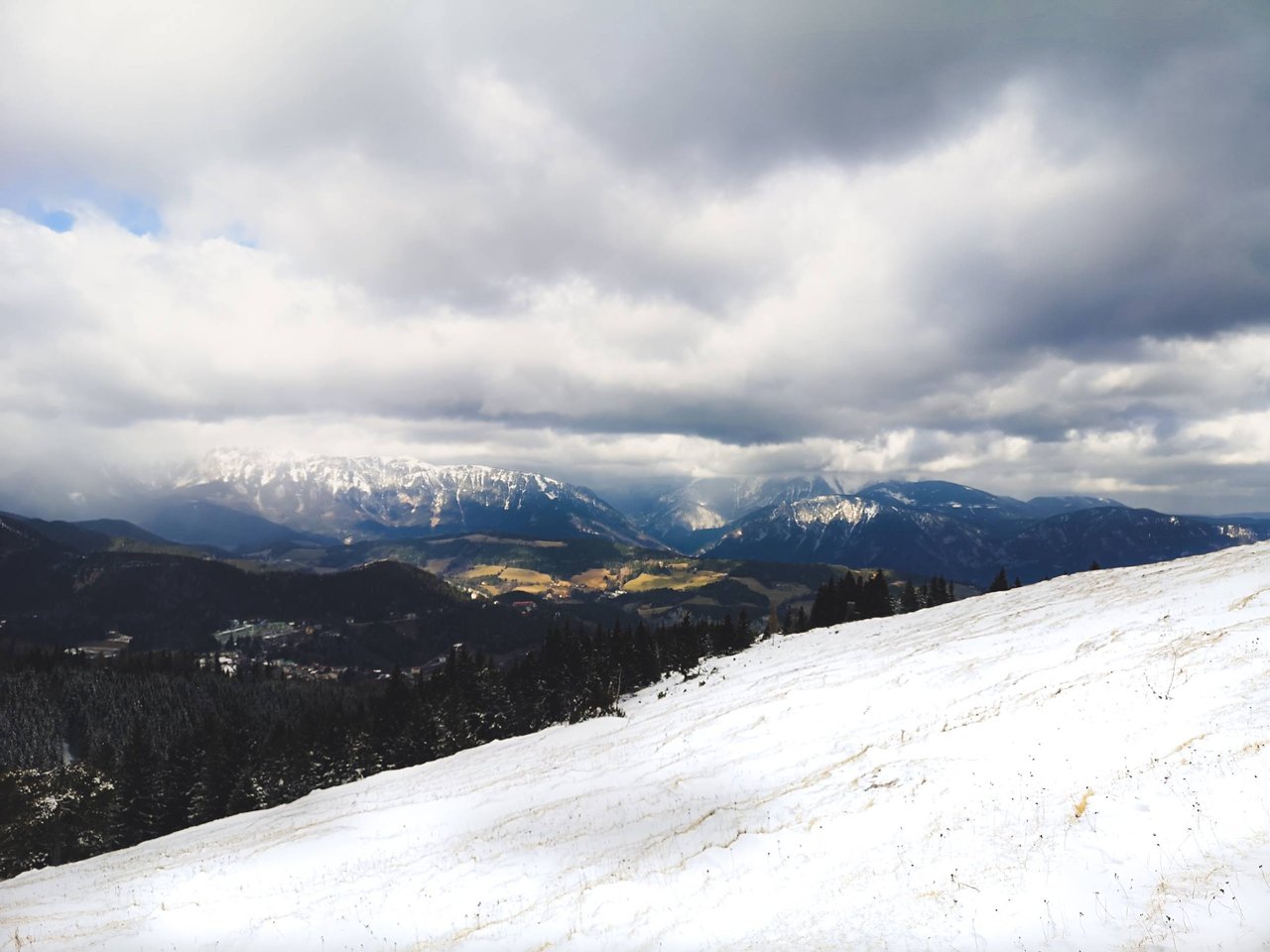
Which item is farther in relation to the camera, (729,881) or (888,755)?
(888,755)

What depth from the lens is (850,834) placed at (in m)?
14.5

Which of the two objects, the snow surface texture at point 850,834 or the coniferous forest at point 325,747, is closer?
the snow surface texture at point 850,834

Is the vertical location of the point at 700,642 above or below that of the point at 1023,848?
below

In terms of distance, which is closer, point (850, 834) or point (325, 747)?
point (850, 834)

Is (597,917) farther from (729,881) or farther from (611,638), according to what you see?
(611,638)

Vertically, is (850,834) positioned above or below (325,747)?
above

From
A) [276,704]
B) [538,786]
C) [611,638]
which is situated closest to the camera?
[538,786]

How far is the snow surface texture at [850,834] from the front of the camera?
35.4 feet

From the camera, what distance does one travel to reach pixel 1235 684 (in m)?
15.8

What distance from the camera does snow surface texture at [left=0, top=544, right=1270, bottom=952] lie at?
1080cm

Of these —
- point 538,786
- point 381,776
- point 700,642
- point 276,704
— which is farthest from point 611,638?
point 276,704

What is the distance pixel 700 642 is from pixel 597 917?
6314 cm

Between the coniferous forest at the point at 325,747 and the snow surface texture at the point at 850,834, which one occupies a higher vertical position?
the snow surface texture at the point at 850,834

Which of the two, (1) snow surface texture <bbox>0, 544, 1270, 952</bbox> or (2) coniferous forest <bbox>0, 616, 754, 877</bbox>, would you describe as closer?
(1) snow surface texture <bbox>0, 544, 1270, 952</bbox>
